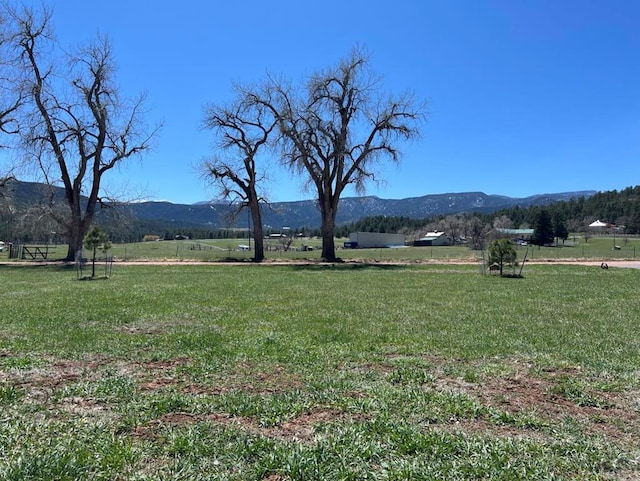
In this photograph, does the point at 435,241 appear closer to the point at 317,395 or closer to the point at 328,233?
the point at 328,233

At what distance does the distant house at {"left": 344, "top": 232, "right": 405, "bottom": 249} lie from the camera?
93.6 m

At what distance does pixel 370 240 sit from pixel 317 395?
307 ft

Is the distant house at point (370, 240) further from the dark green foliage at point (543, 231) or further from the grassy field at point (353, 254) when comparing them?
the dark green foliage at point (543, 231)

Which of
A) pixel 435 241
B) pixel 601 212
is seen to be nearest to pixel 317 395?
pixel 435 241

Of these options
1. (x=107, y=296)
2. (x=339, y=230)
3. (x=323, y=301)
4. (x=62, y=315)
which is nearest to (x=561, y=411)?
(x=323, y=301)

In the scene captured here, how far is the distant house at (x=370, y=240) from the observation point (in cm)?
9358

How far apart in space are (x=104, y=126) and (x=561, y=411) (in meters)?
34.2

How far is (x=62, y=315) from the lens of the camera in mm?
9688

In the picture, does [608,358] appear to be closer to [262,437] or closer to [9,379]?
[262,437]

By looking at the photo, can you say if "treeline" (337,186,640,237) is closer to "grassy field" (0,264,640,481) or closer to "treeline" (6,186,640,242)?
"treeline" (6,186,640,242)

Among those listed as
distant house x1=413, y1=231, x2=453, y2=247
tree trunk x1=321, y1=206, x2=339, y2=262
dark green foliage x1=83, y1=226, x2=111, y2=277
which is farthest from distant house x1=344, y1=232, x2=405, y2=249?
dark green foliage x1=83, y1=226, x2=111, y2=277

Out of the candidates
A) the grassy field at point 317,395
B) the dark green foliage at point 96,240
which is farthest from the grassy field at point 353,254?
the grassy field at point 317,395

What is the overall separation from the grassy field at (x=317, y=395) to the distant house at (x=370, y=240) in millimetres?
81929

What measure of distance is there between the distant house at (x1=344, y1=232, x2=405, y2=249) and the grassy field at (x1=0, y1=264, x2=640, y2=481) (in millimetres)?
81929
